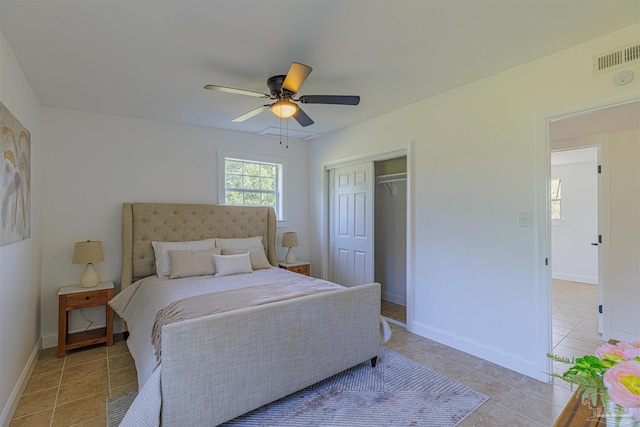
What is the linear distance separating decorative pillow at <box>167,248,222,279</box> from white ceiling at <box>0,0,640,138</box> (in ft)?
5.49

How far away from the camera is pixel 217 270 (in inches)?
131

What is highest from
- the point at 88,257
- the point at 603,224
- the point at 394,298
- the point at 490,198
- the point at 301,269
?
the point at 490,198

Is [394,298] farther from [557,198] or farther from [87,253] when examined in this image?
[557,198]

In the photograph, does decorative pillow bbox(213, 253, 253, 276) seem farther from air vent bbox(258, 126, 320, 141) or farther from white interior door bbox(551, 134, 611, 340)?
white interior door bbox(551, 134, 611, 340)

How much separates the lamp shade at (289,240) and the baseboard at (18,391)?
9.29 ft

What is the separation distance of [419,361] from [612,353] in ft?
6.97

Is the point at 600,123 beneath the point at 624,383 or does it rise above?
above

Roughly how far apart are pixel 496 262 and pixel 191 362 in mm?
2549

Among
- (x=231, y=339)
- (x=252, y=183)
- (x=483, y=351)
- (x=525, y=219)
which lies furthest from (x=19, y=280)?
(x=525, y=219)

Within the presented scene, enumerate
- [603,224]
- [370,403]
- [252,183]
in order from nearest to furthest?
[370,403] → [603,224] → [252,183]

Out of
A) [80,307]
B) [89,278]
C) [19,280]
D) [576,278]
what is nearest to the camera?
[19,280]

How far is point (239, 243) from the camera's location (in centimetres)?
391

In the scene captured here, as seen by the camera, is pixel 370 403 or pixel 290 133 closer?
pixel 370 403

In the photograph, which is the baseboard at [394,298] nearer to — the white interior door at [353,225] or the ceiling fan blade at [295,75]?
the white interior door at [353,225]
